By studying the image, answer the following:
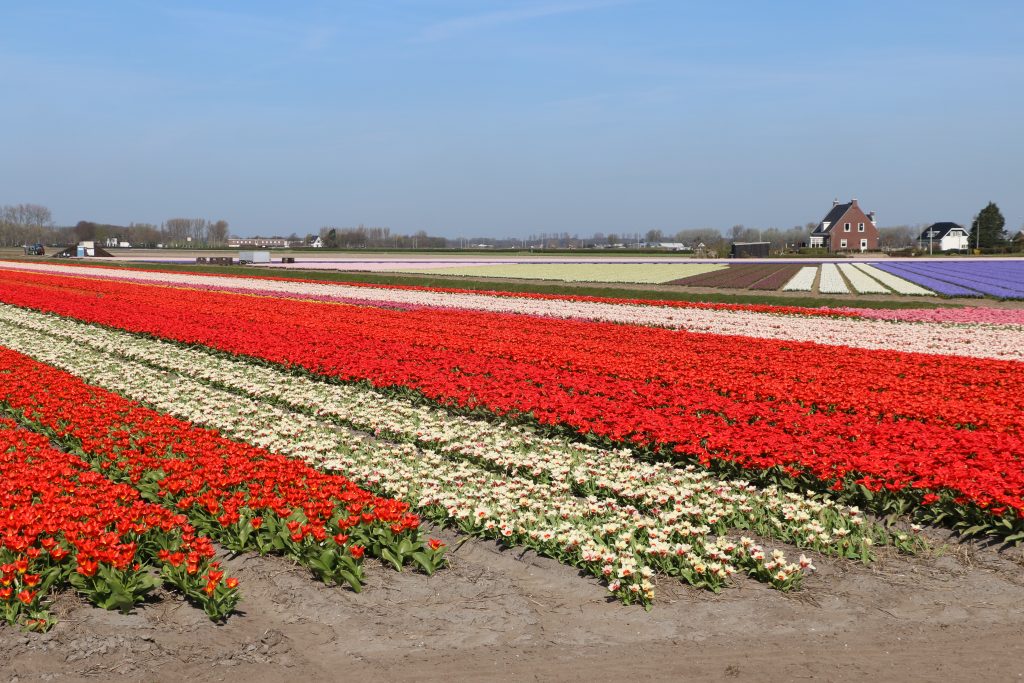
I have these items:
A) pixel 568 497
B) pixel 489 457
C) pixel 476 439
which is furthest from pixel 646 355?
pixel 568 497

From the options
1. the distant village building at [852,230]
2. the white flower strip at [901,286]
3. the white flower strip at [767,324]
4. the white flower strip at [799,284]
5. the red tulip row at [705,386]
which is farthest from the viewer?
the distant village building at [852,230]

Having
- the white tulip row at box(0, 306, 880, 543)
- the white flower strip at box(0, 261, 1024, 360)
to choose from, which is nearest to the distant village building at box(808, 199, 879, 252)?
the white flower strip at box(0, 261, 1024, 360)

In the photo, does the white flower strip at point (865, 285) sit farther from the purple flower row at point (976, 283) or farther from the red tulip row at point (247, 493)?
the red tulip row at point (247, 493)

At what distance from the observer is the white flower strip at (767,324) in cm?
2109

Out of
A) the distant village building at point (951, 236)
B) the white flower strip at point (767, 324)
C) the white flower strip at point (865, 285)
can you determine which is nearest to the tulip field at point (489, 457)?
the white flower strip at point (767, 324)

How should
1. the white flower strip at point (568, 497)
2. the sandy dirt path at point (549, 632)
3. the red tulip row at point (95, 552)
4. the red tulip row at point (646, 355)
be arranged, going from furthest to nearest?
the red tulip row at point (646, 355) → the white flower strip at point (568, 497) → the red tulip row at point (95, 552) → the sandy dirt path at point (549, 632)

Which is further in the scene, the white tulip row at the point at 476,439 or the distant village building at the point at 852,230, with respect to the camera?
the distant village building at the point at 852,230

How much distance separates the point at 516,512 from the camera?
8812 mm

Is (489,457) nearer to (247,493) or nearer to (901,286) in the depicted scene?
(247,493)

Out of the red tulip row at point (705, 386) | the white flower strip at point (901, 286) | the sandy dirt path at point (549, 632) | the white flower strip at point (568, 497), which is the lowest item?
the sandy dirt path at point (549, 632)

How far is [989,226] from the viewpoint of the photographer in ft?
417

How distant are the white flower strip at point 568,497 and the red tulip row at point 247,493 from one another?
800 mm

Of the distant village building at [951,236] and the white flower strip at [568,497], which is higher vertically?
the distant village building at [951,236]

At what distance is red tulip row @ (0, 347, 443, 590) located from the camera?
7672mm
